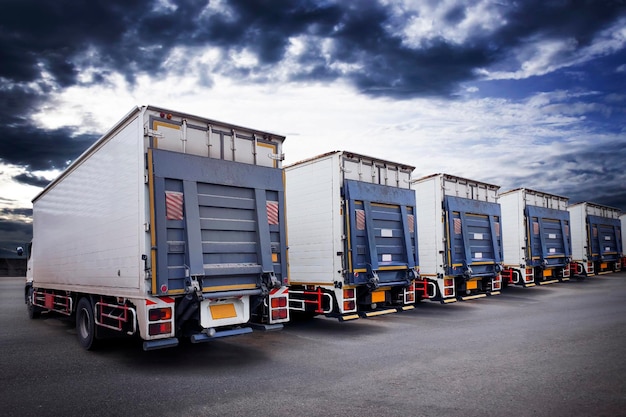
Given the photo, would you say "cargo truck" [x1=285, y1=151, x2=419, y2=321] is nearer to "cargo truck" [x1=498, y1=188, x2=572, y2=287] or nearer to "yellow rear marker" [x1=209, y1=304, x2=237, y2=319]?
"yellow rear marker" [x1=209, y1=304, x2=237, y2=319]

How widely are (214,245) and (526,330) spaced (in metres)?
6.45

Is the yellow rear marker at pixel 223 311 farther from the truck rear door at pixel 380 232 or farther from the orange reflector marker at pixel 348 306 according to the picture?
the truck rear door at pixel 380 232

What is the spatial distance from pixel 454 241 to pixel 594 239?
625 inches

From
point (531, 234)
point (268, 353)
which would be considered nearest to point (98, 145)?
point (268, 353)

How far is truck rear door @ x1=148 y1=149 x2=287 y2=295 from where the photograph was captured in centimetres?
646

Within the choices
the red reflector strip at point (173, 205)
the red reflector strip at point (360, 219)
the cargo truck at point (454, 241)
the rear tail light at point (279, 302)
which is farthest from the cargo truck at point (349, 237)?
the red reflector strip at point (173, 205)

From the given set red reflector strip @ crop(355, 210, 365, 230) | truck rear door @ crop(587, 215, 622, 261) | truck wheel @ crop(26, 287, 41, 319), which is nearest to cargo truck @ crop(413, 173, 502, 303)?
red reflector strip @ crop(355, 210, 365, 230)

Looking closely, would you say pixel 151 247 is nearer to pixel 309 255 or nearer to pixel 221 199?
pixel 221 199

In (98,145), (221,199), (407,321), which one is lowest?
(407,321)

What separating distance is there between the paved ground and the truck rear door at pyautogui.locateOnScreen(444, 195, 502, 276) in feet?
10.1

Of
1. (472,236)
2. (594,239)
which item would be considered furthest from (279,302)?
(594,239)

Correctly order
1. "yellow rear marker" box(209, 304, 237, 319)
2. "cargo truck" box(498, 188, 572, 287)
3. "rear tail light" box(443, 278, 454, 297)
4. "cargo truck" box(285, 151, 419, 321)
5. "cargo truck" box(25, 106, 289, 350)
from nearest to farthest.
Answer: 1. "cargo truck" box(25, 106, 289, 350)
2. "yellow rear marker" box(209, 304, 237, 319)
3. "cargo truck" box(285, 151, 419, 321)
4. "rear tail light" box(443, 278, 454, 297)
5. "cargo truck" box(498, 188, 572, 287)

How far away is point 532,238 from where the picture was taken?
17.9 m

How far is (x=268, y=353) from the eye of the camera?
7562 millimetres
